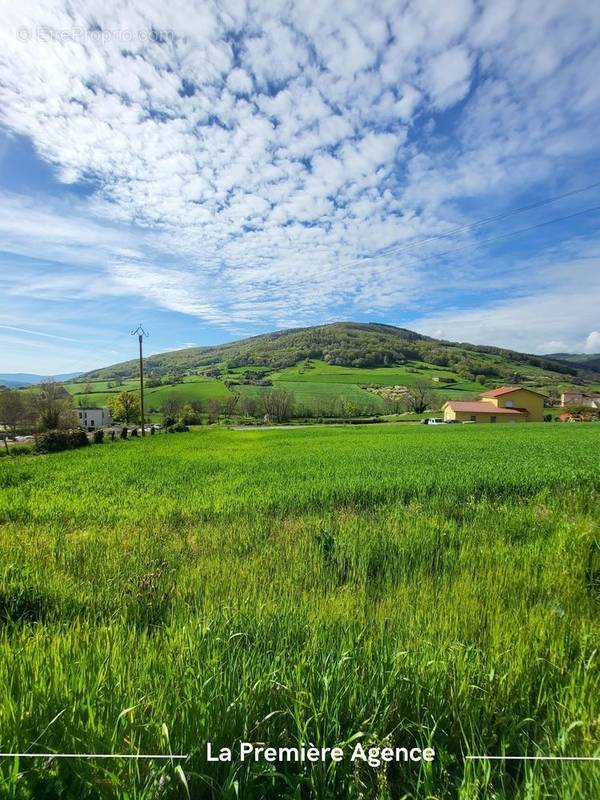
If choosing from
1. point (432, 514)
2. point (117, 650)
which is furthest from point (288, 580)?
point (432, 514)

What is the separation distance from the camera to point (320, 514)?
841cm

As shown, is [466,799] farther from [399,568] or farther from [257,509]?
[257,509]

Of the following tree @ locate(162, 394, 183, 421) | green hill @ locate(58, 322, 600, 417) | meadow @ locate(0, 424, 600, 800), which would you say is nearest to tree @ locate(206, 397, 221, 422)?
green hill @ locate(58, 322, 600, 417)

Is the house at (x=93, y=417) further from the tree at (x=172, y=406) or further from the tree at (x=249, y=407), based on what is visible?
the tree at (x=249, y=407)

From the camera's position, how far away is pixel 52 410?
2311 inches

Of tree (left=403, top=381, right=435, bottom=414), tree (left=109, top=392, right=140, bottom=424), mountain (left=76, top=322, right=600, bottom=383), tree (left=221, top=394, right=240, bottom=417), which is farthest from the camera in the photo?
mountain (left=76, top=322, right=600, bottom=383)

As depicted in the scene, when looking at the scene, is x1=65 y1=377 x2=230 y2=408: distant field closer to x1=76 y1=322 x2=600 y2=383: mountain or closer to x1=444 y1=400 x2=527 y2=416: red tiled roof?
x1=76 y1=322 x2=600 y2=383: mountain

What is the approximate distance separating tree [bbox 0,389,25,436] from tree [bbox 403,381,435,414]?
293ft

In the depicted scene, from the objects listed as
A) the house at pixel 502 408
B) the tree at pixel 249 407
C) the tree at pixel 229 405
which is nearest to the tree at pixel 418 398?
the house at pixel 502 408

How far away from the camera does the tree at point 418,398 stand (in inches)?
4162

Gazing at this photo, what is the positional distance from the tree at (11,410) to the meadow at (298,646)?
2930 inches

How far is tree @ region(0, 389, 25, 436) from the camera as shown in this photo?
67.4 metres

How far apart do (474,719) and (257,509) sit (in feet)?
21.1

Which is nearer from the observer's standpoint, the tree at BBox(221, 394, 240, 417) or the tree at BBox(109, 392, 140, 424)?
the tree at BBox(109, 392, 140, 424)
